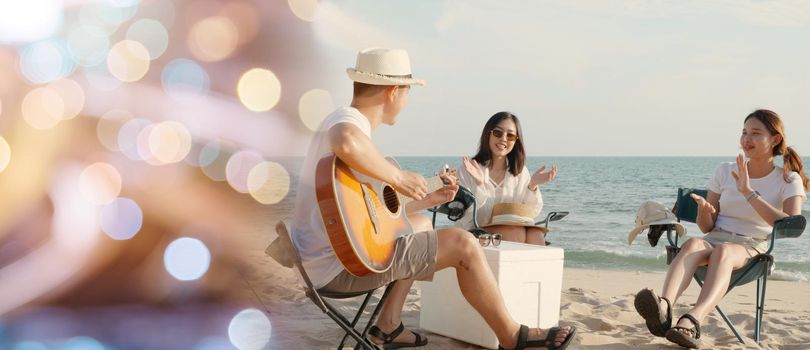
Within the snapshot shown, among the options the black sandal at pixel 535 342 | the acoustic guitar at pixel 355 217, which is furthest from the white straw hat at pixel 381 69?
the black sandal at pixel 535 342

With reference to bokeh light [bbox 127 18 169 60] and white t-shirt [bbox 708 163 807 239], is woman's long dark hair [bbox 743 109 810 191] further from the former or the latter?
bokeh light [bbox 127 18 169 60]

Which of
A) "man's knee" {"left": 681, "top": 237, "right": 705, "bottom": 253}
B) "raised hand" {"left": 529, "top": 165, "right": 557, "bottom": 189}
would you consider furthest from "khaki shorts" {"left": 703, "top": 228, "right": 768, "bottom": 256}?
"raised hand" {"left": 529, "top": 165, "right": 557, "bottom": 189}

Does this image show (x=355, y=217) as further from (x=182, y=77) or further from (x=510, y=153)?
(x=182, y=77)

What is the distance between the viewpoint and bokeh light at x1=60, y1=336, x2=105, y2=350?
342cm

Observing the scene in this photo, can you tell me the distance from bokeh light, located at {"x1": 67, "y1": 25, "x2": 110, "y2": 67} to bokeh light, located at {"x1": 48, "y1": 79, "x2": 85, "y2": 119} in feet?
0.40

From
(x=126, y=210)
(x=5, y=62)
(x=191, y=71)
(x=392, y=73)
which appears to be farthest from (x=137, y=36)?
(x=392, y=73)

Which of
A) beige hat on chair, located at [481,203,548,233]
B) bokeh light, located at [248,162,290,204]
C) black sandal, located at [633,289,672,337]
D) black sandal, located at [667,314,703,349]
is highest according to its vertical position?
beige hat on chair, located at [481,203,548,233]

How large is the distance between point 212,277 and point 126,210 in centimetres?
93

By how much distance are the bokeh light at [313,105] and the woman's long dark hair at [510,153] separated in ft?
3.81

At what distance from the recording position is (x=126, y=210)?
4484 mm

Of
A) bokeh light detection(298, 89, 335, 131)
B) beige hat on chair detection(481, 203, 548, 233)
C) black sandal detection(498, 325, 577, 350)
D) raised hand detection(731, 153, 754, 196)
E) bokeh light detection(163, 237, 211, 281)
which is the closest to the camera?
black sandal detection(498, 325, 577, 350)

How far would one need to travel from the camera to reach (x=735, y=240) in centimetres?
394

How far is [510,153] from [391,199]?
5.14 feet

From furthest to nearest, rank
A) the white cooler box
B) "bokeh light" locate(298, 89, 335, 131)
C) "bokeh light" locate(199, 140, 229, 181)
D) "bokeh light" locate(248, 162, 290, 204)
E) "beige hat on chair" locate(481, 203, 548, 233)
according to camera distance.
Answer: "bokeh light" locate(248, 162, 290, 204), "bokeh light" locate(298, 89, 335, 131), "bokeh light" locate(199, 140, 229, 181), "beige hat on chair" locate(481, 203, 548, 233), the white cooler box
